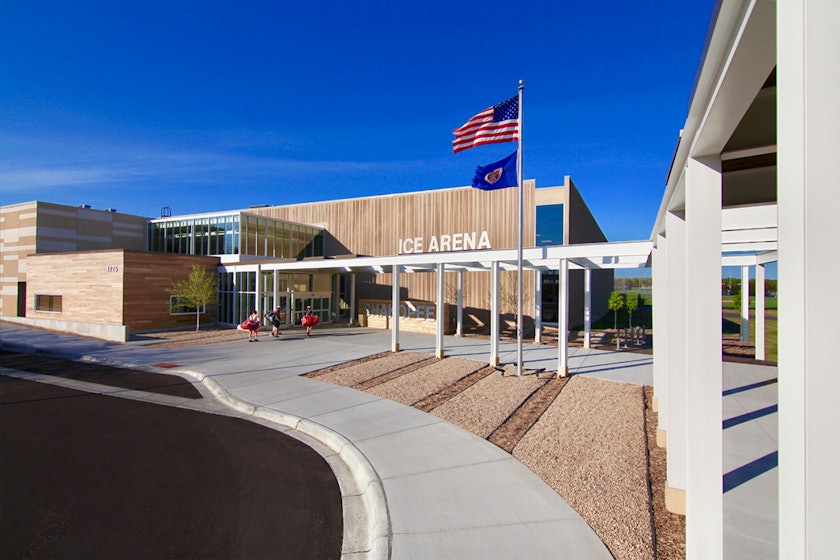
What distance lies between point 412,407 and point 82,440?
5990 mm

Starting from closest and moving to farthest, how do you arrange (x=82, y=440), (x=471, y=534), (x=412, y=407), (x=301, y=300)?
1. (x=471, y=534)
2. (x=82, y=440)
3. (x=412, y=407)
4. (x=301, y=300)

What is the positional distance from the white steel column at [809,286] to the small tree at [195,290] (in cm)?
2505

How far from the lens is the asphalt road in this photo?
4.29m

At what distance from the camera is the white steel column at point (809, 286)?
126cm

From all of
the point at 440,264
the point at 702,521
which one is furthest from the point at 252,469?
the point at 440,264

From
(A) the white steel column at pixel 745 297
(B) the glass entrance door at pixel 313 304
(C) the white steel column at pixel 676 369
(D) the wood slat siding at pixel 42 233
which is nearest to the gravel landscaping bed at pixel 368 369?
(C) the white steel column at pixel 676 369

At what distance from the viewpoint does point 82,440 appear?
711 cm

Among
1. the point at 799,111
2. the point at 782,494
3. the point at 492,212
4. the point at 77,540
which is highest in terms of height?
the point at 492,212

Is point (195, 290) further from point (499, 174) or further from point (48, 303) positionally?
point (499, 174)

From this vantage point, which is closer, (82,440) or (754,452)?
(754,452)

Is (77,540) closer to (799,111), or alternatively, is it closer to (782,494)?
(782,494)

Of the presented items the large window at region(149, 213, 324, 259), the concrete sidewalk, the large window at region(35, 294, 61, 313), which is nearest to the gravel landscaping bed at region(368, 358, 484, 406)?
the concrete sidewalk

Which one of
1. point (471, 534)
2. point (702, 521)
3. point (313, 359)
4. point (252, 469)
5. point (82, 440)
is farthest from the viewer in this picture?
point (313, 359)

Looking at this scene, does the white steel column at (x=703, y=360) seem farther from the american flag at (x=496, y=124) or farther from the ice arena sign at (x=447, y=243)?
the ice arena sign at (x=447, y=243)
